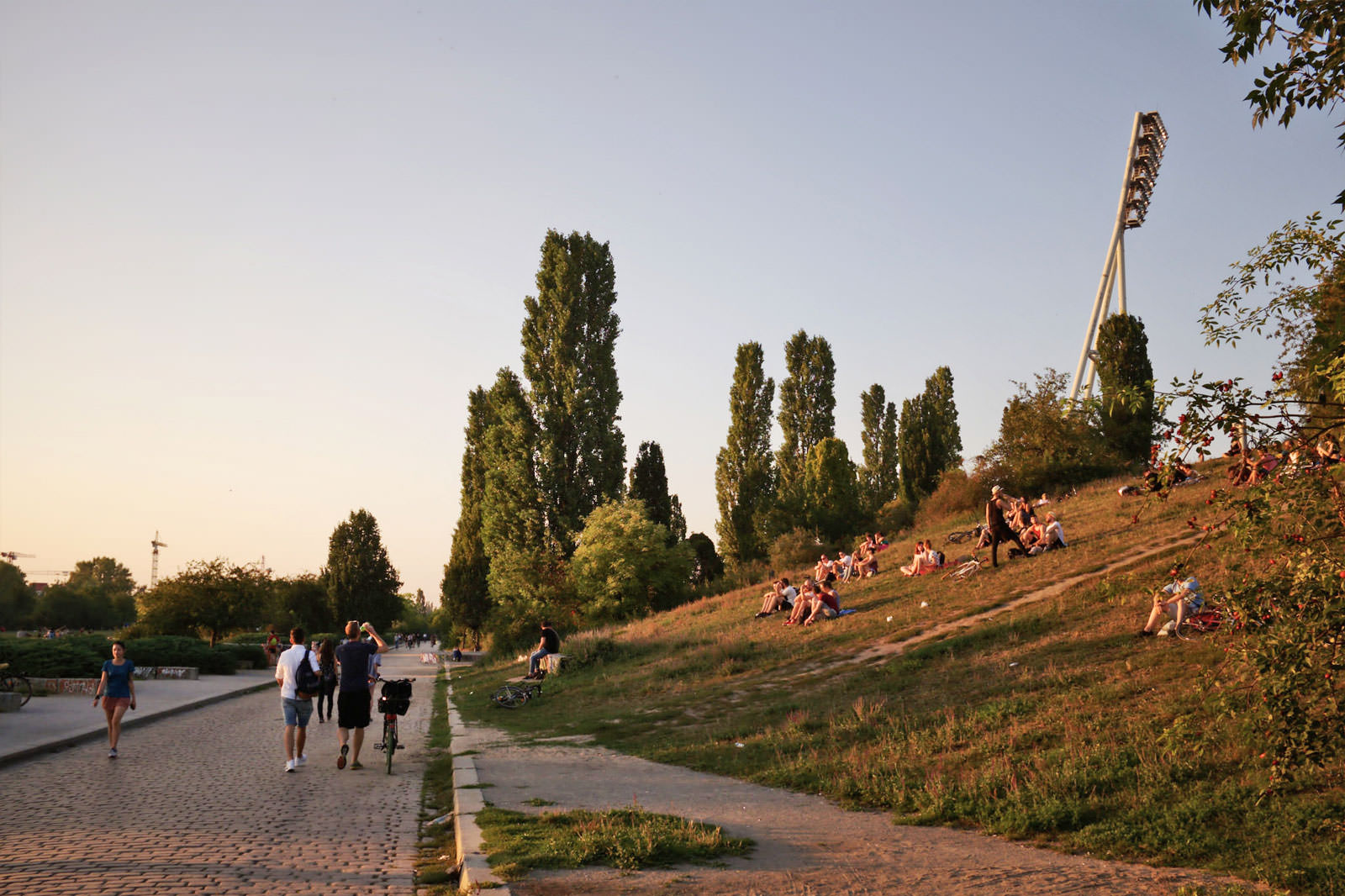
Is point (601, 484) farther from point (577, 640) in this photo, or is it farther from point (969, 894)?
point (969, 894)

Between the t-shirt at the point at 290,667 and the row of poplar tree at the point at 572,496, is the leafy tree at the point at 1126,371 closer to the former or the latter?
the row of poplar tree at the point at 572,496

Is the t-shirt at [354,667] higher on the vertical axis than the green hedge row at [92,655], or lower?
higher

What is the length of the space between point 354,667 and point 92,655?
17787 mm

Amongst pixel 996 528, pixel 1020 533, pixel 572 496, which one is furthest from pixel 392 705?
pixel 572 496

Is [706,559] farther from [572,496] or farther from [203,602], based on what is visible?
[203,602]

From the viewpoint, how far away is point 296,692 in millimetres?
11766

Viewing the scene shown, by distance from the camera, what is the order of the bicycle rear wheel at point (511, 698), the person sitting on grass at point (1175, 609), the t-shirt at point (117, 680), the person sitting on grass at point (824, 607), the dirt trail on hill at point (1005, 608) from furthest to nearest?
the person sitting on grass at point (824, 607) → the bicycle rear wheel at point (511, 698) → the dirt trail on hill at point (1005, 608) → the t-shirt at point (117, 680) → the person sitting on grass at point (1175, 609)

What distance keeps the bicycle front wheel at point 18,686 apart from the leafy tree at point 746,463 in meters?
40.8

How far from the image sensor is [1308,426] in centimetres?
511

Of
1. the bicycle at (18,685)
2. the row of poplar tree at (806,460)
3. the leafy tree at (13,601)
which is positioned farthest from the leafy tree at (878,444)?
the leafy tree at (13,601)

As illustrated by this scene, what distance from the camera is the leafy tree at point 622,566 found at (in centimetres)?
3812

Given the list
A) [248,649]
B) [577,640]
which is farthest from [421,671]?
[577,640]

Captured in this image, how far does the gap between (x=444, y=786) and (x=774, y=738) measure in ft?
14.1

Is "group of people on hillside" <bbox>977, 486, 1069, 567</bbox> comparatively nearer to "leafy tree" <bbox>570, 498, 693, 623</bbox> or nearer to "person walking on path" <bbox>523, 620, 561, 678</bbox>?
"person walking on path" <bbox>523, 620, 561, 678</bbox>
